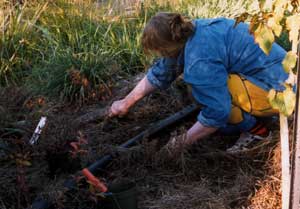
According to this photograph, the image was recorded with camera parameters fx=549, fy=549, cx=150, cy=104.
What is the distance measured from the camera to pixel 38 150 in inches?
128

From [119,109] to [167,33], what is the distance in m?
0.84

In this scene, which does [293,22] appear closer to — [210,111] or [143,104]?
[210,111]

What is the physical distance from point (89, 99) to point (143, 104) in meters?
0.51

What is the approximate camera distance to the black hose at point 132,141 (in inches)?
111

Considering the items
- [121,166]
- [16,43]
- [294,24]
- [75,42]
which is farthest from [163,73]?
[16,43]

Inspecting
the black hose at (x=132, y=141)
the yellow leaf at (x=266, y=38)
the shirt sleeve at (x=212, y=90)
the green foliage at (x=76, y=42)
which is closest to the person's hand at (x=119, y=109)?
the black hose at (x=132, y=141)

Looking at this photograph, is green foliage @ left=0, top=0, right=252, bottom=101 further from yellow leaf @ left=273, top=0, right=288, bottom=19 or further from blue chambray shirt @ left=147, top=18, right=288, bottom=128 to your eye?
yellow leaf @ left=273, top=0, right=288, bottom=19

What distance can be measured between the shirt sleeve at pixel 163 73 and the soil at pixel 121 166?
33 centimetres

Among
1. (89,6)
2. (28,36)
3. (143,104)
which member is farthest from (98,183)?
(89,6)

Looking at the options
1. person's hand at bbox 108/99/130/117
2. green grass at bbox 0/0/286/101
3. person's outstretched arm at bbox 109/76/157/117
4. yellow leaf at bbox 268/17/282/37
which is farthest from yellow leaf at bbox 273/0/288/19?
green grass at bbox 0/0/286/101

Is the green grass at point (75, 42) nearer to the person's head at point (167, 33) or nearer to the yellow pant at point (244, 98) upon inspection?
the person's head at point (167, 33)

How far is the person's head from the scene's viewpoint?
3201 millimetres

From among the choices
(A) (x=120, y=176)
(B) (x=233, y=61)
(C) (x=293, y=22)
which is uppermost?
(C) (x=293, y=22)

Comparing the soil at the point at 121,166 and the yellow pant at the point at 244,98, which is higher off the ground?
the yellow pant at the point at 244,98
